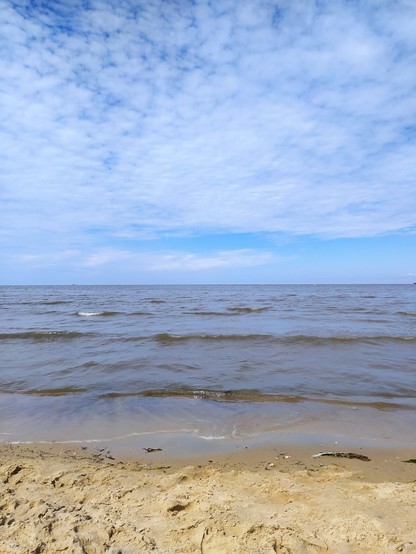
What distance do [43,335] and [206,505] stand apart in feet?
44.9

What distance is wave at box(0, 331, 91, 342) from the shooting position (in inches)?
569

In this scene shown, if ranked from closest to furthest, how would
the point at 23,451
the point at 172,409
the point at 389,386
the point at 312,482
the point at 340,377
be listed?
the point at 312,482
the point at 23,451
the point at 172,409
the point at 389,386
the point at 340,377

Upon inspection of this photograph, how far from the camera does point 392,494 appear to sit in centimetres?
318

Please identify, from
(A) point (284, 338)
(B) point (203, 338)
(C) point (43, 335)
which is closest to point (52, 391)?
(B) point (203, 338)

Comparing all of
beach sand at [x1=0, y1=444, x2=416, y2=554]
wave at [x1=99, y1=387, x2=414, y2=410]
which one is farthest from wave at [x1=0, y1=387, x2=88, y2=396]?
beach sand at [x1=0, y1=444, x2=416, y2=554]

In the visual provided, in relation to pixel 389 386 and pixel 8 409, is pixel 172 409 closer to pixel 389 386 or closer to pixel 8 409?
pixel 8 409

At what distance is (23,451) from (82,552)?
8.51 ft

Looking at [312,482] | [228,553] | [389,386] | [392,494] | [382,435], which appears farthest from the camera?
[389,386]

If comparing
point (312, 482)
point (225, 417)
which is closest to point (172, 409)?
point (225, 417)

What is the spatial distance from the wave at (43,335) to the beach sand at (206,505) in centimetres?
1081

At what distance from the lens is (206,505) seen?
3025 mm

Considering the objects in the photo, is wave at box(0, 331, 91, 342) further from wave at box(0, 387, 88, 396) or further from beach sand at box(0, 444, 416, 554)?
beach sand at box(0, 444, 416, 554)

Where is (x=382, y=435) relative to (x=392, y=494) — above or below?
below

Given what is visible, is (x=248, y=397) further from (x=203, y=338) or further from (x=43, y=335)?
(x=43, y=335)
